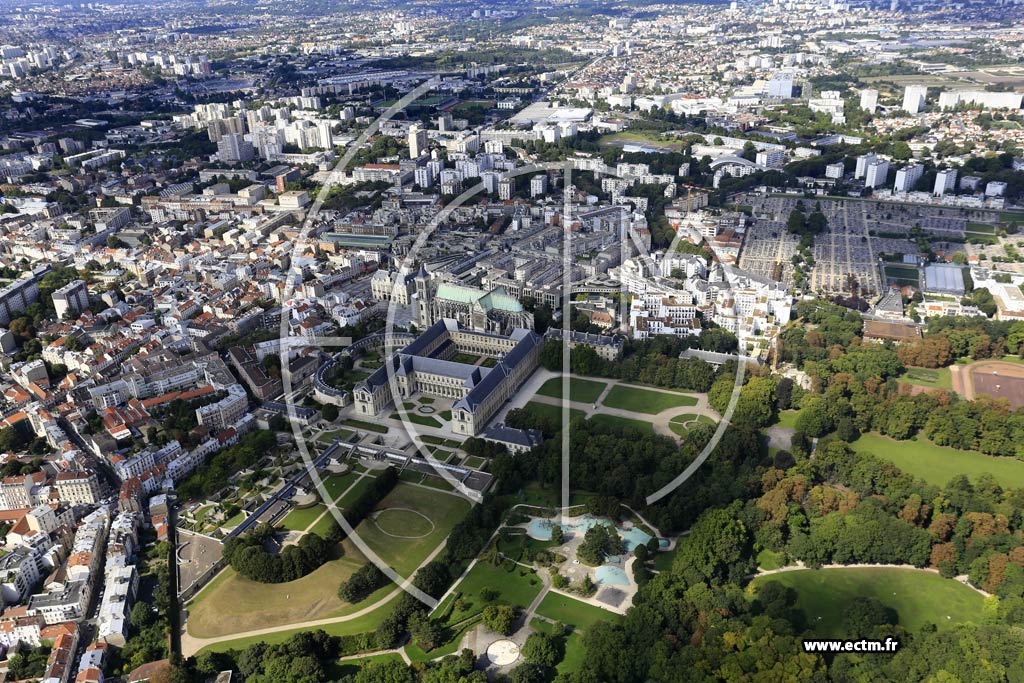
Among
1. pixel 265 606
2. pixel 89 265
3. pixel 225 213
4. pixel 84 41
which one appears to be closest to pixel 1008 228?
pixel 265 606

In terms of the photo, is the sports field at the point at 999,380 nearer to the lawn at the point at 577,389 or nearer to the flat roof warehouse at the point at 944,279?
the flat roof warehouse at the point at 944,279

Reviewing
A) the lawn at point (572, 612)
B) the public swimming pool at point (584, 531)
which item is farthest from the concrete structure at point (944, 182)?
the lawn at point (572, 612)

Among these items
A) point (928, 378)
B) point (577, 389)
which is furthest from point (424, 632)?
point (928, 378)

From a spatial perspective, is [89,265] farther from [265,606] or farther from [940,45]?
[940,45]

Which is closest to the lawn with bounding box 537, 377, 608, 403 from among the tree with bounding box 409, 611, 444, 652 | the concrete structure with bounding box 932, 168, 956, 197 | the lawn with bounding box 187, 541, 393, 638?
the lawn with bounding box 187, 541, 393, 638

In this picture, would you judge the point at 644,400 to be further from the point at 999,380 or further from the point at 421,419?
the point at 999,380
